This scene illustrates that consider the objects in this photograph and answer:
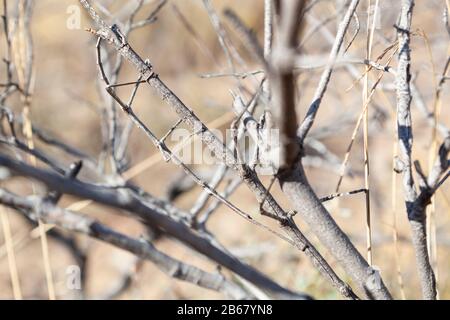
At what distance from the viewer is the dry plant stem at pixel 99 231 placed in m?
0.68

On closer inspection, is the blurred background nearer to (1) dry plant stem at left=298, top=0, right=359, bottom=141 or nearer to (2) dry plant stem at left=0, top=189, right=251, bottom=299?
(2) dry plant stem at left=0, top=189, right=251, bottom=299

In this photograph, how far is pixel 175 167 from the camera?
4035 mm

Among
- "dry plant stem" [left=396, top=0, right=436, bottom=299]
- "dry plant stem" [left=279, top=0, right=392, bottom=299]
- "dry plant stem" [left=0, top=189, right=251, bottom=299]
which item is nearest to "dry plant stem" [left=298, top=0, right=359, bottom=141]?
"dry plant stem" [left=279, top=0, right=392, bottom=299]

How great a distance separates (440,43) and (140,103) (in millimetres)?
2685

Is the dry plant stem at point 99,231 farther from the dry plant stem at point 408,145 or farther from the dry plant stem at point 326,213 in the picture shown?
the dry plant stem at point 408,145

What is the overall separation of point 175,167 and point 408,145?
316cm

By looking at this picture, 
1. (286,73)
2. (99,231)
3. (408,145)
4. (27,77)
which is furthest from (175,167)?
(286,73)

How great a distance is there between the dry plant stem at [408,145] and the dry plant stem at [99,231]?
0.35m

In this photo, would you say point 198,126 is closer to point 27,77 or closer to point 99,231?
point 99,231

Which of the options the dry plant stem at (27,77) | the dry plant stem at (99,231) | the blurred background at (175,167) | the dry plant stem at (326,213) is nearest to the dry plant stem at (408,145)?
the dry plant stem at (326,213)

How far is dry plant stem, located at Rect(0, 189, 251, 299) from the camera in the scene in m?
0.68

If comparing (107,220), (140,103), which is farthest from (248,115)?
(140,103)

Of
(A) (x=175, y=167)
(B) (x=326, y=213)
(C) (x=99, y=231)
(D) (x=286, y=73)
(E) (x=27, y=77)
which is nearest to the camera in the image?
(D) (x=286, y=73)

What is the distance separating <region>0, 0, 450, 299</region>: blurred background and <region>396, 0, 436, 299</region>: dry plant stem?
1.06m
